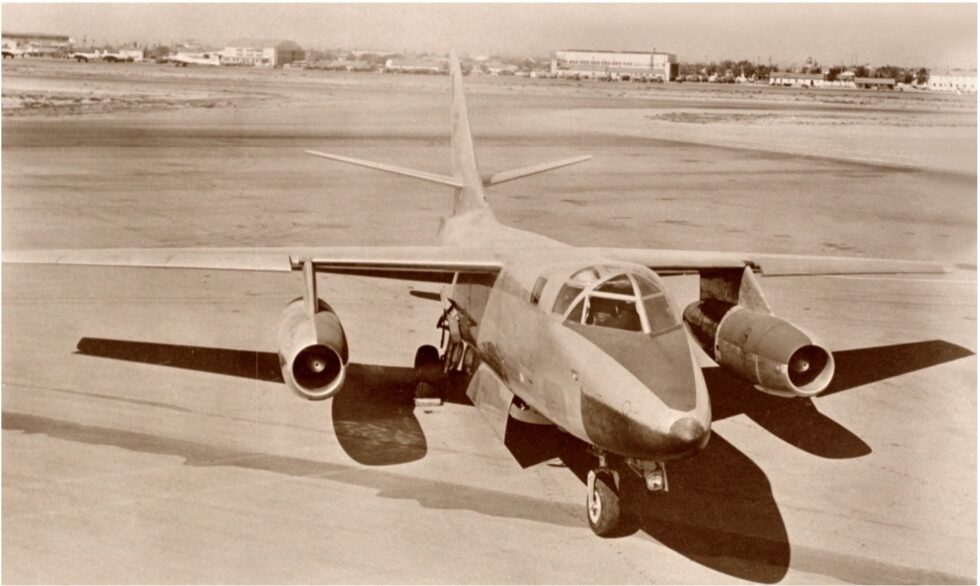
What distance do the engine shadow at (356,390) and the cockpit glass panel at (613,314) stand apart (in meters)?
3.56

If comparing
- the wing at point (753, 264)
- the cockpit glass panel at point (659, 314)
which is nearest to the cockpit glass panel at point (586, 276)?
the cockpit glass panel at point (659, 314)

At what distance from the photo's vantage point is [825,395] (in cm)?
1708

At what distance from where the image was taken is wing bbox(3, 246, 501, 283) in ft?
49.0

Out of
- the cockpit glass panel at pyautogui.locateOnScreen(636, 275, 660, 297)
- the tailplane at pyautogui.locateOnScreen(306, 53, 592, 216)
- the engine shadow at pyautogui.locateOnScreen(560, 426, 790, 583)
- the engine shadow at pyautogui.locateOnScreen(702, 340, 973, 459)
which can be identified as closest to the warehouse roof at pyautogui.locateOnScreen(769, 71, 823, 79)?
the tailplane at pyautogui.locateOnScreen(306, 53, 592, 216)

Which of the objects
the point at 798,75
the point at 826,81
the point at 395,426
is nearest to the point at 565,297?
the point at 395,426

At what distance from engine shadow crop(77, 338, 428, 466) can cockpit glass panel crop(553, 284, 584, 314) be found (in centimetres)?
319

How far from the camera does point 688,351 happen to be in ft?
39.0

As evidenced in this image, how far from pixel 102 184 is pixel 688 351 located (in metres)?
31.8

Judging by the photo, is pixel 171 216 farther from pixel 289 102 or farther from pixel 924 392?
pixel 289 102

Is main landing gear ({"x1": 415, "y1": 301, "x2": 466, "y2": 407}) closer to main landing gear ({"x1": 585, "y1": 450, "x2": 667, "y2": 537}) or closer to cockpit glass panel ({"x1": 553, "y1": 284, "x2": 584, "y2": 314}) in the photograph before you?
cockpit glass panel ({"x1": 553, "y1": 284, "x2": 584, "y2": 314})

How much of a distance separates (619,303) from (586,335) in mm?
582

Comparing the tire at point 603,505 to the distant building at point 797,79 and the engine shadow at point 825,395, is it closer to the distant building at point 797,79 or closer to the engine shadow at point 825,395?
the engine shadow at point 825,395

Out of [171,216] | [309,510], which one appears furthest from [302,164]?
[309,510]

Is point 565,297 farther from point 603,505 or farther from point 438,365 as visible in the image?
point 438,365
